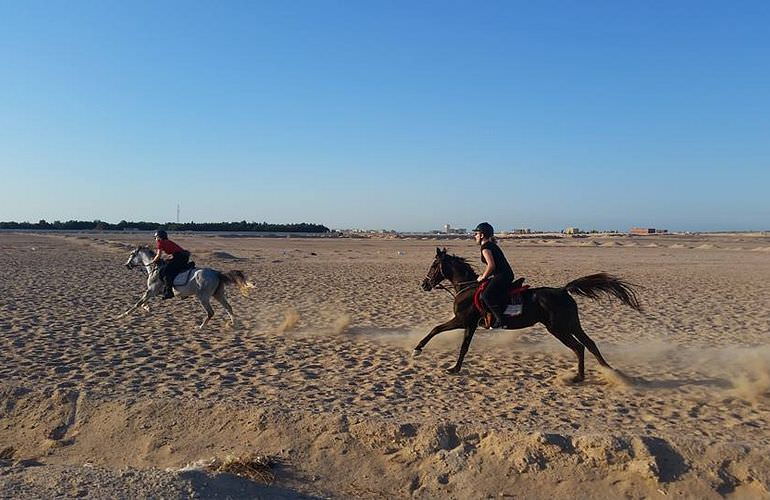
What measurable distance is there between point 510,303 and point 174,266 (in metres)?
7.67

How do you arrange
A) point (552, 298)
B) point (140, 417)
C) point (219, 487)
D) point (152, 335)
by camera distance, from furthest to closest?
point (152, 335) < point (552, 298) < point (140, 417) < point (219, 487)

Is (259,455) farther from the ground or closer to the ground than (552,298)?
closer to the ground

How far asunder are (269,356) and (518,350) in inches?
166

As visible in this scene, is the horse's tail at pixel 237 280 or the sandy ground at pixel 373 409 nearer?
the sandy ground at pixel 373 409

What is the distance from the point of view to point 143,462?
650 centimetres

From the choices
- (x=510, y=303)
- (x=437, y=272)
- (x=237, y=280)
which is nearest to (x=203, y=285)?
(x=237, y=280)

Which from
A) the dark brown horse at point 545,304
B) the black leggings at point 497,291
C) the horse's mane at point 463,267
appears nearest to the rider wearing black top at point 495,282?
the black leggings at point 497,291

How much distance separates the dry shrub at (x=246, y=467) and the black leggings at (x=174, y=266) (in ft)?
25.6

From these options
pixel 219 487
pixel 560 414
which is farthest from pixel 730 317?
pixel 219 487

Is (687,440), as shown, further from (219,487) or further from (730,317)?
(730,317)

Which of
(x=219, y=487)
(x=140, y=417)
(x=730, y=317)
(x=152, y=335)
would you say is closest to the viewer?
(x=219, y=487)

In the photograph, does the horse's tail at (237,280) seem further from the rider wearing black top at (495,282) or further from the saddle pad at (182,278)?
the rider wearing black top at (495,282)

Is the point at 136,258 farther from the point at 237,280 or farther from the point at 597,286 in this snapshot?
the point at 597,286

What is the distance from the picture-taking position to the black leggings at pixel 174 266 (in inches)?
525
